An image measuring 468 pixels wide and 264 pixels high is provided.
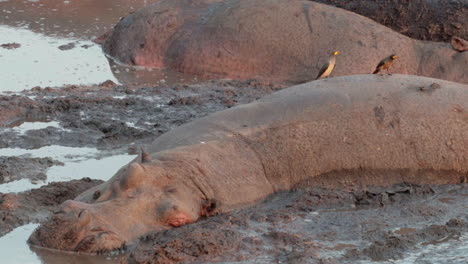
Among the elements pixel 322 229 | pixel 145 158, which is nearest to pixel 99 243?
pixel 145 158

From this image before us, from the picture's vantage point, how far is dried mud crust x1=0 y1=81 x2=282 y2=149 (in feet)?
26.5

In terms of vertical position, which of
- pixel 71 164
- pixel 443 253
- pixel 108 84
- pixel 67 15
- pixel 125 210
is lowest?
pixel 67 15

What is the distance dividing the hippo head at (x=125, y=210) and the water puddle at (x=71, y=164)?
0.90 metres

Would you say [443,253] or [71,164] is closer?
[443,253]

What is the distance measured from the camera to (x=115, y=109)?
29.8ft

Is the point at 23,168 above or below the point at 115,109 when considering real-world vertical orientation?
above

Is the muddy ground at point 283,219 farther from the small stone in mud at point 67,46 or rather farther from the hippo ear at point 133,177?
the small stone in mud at point 67,46

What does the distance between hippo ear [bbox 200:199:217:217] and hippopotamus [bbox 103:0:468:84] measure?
496 centimetres

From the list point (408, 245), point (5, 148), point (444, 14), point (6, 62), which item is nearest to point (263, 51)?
point (444, 14)

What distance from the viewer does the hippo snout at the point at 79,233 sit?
5336 mm

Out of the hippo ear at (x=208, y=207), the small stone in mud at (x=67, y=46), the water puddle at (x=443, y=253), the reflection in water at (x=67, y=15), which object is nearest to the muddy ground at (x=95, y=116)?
the hippo ear at (x=208, y=207)

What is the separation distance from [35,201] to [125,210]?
938 mm

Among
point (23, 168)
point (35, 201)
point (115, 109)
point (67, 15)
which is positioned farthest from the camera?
point (67, 15)

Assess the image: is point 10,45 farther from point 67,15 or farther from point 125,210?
point 125,210
